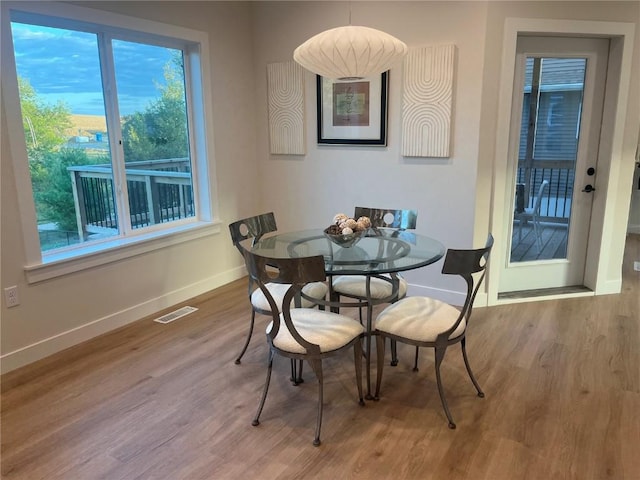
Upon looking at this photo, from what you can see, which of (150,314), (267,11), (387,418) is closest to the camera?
(387,418)

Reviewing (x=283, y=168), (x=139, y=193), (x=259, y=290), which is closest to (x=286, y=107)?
(x=283, y=168)

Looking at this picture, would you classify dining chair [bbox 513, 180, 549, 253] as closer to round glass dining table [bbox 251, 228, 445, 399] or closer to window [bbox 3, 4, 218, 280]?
round glass dining table [bbox 251, 228, 445, 399]

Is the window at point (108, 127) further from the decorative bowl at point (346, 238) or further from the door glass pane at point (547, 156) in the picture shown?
the door glass pane at point (547, 156)

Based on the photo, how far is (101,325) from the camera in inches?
133

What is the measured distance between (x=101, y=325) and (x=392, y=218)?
7.25 feet

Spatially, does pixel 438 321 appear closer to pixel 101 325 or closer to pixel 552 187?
pixel 552 187

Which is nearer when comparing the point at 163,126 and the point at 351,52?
the point at 351,52

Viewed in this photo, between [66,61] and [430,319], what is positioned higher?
[66,61]

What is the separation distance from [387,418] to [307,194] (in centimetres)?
251

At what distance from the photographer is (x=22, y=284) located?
289 centimetres

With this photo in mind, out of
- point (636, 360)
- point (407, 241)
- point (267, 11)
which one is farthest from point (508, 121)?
point (267, 11)

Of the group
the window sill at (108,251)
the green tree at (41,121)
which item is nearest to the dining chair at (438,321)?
the window sill at (108,251)

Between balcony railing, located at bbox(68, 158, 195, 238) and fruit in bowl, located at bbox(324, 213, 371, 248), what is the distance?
5.85 feet

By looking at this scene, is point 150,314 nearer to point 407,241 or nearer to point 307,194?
point 307,194
